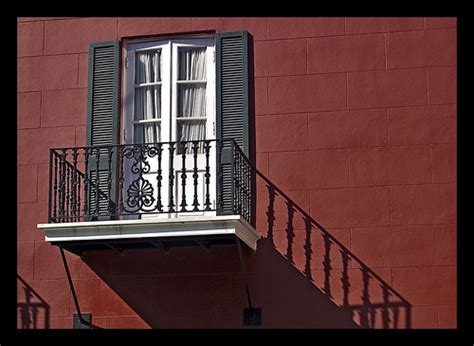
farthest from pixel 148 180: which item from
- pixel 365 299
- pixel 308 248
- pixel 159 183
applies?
pixel 365 299

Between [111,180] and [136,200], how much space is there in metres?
0.47

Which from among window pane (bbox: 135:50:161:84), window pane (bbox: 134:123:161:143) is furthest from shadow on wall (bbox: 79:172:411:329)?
window pane (bbox: 135:50:161:84)

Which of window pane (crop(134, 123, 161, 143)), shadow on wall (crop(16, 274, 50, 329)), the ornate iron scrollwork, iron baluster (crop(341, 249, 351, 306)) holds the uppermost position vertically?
window pane (crop(134, 123, 161, 143))

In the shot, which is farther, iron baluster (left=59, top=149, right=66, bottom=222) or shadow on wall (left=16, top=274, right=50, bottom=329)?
shadow on wall (left=16, top=274, right=50, bottom=329)

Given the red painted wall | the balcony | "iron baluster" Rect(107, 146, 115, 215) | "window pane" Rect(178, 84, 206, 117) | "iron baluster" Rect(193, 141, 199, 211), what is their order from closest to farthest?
the balcony, "iron baluster" Rect(193, 141, 199, 211), the red painted wall, "iron baluster" Rect(107, 146, 115, 215), "window pane" Rect(178, 84, 206, 117)

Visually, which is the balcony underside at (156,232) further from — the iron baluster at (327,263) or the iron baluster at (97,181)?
the iron baluster at (327,263)

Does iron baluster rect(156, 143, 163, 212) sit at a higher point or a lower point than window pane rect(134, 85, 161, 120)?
lower

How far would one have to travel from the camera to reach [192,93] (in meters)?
12.0

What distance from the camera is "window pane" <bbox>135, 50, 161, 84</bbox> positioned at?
12125 millimetres

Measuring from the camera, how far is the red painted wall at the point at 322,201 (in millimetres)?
10961

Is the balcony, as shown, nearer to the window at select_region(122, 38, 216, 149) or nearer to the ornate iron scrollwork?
the ornate iron scrollwork

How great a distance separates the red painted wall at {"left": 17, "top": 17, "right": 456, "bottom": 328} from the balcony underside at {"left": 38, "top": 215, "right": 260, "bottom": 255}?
50cm
